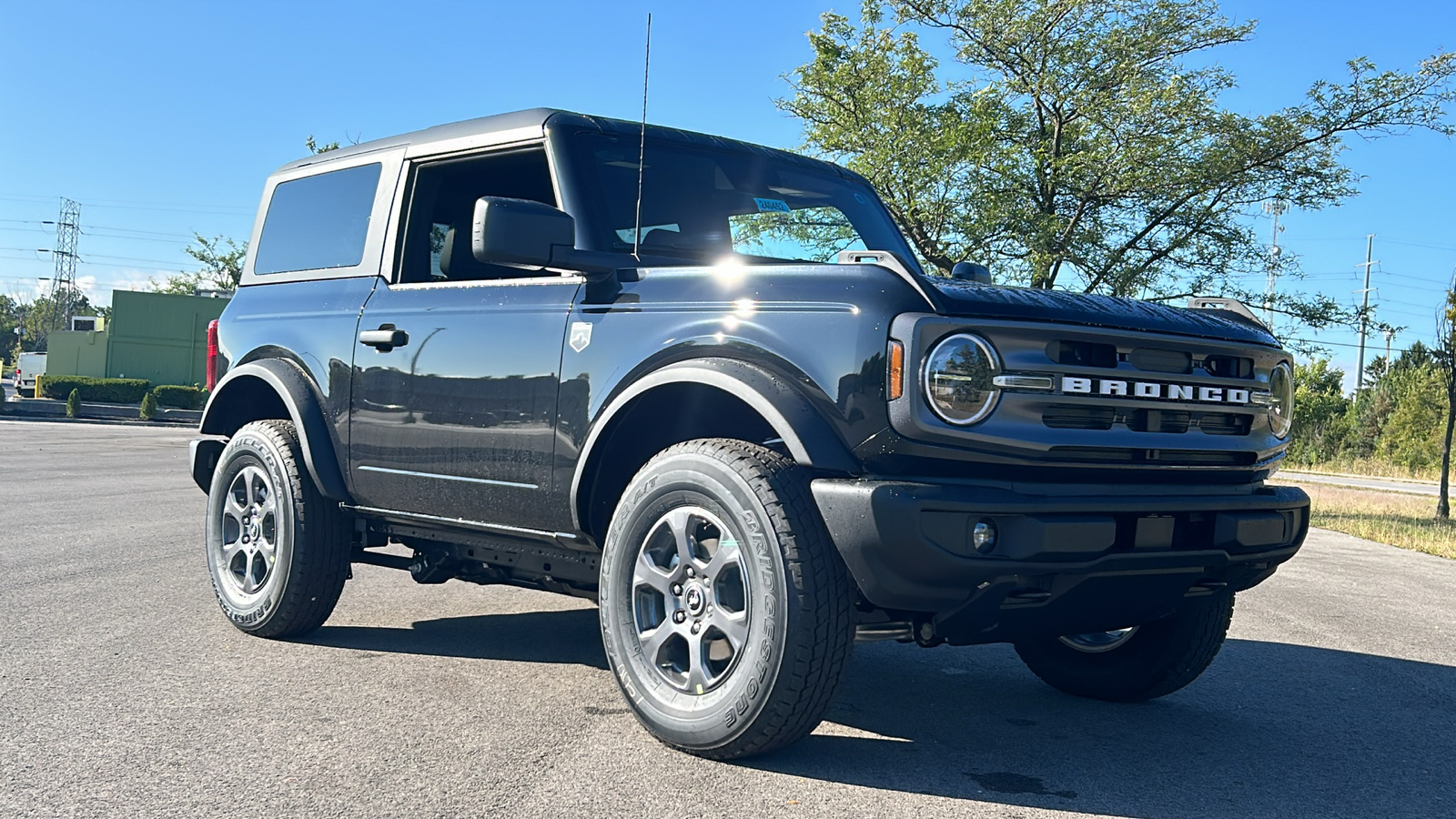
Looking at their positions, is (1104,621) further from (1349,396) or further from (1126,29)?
(1349,396)

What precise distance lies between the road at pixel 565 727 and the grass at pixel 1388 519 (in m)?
7.09

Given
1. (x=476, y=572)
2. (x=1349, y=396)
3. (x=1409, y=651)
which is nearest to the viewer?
(x=476, y=572)

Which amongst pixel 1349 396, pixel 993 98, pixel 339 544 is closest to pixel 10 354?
pixel 1349 396

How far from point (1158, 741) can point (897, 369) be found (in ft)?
5.75

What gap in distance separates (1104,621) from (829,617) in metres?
1.05

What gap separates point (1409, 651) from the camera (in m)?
6.24

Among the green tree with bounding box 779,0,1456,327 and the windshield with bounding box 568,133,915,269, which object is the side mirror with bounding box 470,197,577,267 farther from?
the green tree with bounding box 779,0,1456,327

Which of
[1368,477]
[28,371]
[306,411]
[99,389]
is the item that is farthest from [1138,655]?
[28,371]

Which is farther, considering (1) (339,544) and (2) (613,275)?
(1) (339,544)

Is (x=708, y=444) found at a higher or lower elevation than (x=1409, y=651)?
higher

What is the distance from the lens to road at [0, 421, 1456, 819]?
3352 millimetres

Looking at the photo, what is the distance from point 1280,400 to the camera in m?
4.17

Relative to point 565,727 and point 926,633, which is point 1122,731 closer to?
point 926,633

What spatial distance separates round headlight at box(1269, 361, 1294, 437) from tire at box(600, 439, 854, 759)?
163cm
